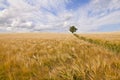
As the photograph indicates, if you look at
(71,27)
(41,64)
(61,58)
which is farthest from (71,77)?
(71,27)

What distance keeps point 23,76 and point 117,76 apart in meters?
1.90

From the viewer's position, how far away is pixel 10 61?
450 centimetres

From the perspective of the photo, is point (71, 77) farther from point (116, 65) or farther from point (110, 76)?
point (116, 65)

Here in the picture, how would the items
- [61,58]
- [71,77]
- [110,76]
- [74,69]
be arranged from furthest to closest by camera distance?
[61,58] → [74,69] → [71,77] → [110,76]

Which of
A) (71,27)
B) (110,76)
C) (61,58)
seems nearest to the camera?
(110,76)

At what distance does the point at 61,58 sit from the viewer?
5145 mm

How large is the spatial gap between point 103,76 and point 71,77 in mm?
577

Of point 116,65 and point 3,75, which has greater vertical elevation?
point 116,65

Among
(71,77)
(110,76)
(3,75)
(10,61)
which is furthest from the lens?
(10,61)

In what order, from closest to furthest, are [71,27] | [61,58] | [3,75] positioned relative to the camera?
1. [3,75]
2. [61,58]
3. [71,27]

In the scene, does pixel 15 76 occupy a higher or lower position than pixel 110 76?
lower

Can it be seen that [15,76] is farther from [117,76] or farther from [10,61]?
[117,76]

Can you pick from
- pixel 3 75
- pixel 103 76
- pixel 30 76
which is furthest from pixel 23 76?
pixel 103 76

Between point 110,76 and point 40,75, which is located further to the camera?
point 40,75
